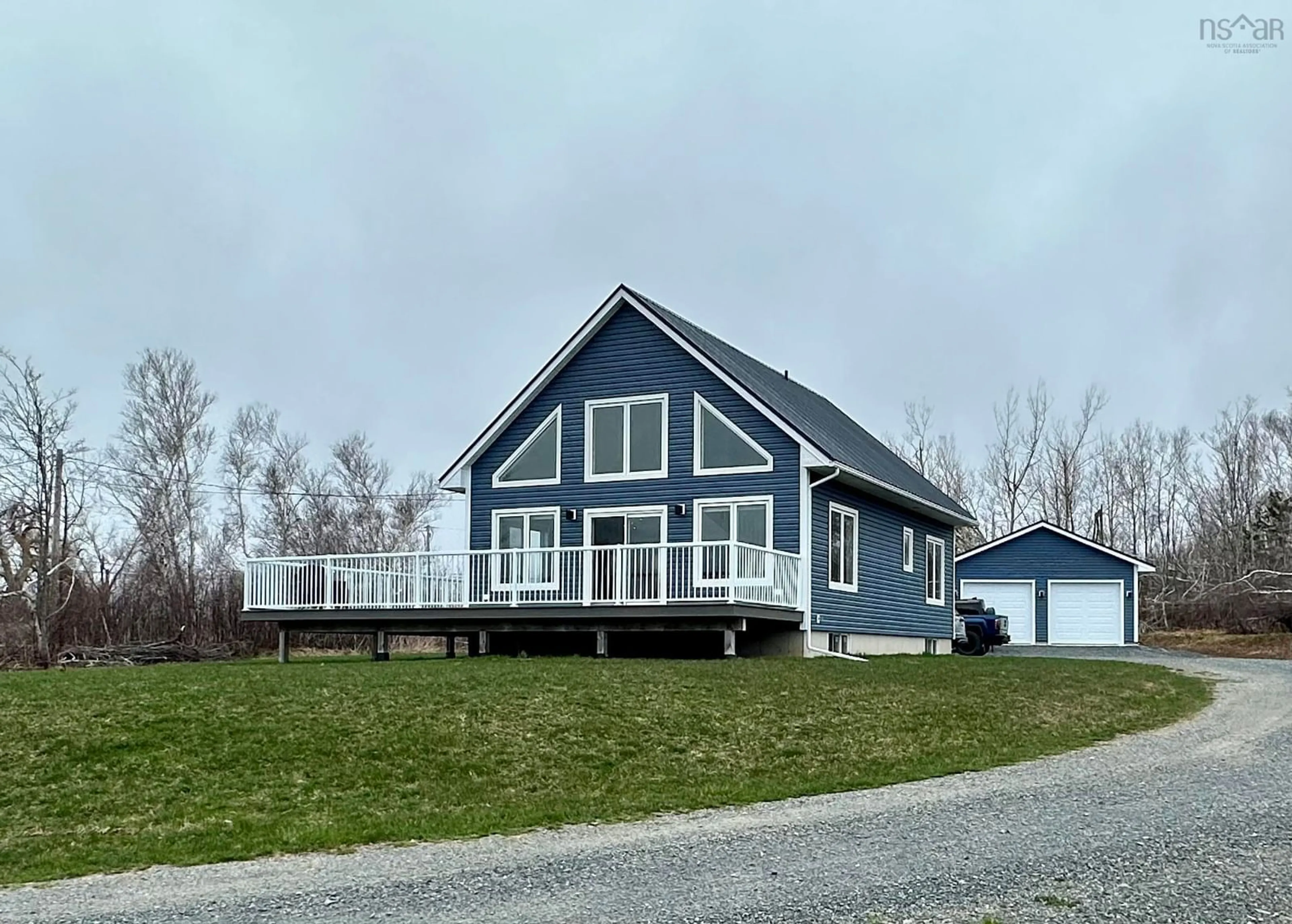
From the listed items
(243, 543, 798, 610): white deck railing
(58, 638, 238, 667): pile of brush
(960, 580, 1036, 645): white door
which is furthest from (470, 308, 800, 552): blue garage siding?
(960, 580, 1036, 645): white door

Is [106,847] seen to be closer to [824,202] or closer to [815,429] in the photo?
[815,429]

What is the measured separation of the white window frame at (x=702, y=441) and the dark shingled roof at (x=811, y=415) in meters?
0.72

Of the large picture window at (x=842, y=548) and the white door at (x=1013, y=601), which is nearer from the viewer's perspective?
the large picture window at (x=842, y=548)

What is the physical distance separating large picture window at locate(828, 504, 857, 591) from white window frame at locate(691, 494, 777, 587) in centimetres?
132

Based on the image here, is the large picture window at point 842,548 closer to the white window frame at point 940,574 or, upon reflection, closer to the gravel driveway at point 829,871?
the white window frame at point 940,574

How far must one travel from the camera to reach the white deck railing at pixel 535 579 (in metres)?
19.0

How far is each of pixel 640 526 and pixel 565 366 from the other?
3281 mm

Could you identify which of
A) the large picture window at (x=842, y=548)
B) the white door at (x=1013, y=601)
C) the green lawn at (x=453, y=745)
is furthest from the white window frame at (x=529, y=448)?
the white door at (x=1013, y=601)

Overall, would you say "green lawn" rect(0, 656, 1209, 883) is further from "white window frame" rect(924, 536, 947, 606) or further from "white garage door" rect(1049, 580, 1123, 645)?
"white garage door" rect(1049, 580, 1123, 645)

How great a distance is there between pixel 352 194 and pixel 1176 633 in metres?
30.6

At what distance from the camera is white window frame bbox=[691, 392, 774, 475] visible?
68.3 ft

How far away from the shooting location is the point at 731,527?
2070 centimetres

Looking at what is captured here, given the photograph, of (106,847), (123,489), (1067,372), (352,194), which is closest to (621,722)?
(106,847)

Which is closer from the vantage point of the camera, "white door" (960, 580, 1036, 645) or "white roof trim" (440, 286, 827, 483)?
"white roof trim" (440, 286, 827, 483)
